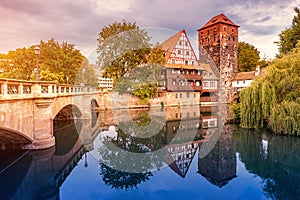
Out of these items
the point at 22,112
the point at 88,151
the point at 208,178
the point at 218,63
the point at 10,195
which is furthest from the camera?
the point at 218,63

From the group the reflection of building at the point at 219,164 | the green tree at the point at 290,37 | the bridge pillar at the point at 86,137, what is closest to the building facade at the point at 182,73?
the green tree at the point at 290,37

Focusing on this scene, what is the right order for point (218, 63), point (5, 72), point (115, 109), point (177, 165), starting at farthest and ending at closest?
1. point (218, 63)
2. point (115, 109)
3. point (5, 72)
4. point (177, 165)

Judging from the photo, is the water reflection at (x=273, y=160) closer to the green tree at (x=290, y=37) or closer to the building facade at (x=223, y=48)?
the green tree at (x=290, y=37)

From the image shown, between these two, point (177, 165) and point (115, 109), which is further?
point (115, 109)

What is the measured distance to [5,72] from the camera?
81.9 feet

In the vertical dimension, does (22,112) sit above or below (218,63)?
below

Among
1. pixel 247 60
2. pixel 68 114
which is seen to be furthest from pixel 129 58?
pixel 247 60

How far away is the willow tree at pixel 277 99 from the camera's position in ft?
37.2

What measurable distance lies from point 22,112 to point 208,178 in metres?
7.29

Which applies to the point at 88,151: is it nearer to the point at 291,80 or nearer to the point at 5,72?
the point at 291,80

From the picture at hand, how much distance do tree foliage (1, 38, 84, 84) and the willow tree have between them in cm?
2027

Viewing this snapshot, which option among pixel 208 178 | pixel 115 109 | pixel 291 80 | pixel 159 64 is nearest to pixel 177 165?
pixel 208 178

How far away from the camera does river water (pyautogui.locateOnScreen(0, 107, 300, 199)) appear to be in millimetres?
6008

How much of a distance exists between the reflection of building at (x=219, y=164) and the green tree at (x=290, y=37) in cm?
1917
